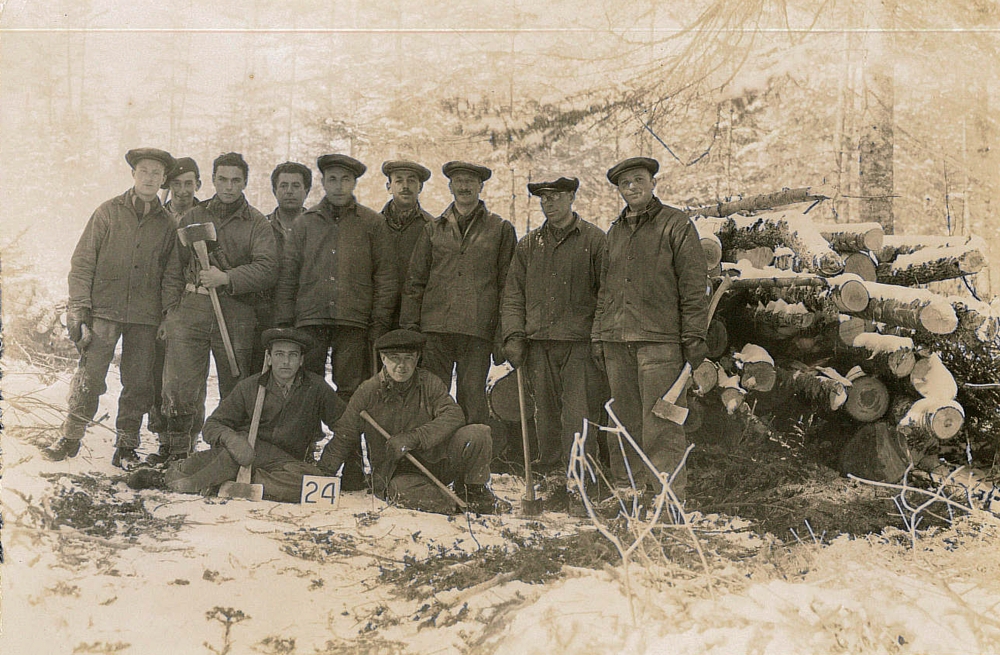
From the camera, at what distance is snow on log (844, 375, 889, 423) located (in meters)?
3.35

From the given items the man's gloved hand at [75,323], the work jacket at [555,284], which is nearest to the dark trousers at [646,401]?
the work jacket at [555,284]

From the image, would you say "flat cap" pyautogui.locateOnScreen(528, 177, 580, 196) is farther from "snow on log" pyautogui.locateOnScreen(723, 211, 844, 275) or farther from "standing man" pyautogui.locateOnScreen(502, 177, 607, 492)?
"snow on log" pyautogui.locateOnScreen(723, 211, 844, 275)

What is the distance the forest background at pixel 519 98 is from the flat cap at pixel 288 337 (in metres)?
0.65

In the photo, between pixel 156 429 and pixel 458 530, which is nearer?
pixel 458 530

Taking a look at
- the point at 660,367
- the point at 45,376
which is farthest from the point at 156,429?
the point at 660,367

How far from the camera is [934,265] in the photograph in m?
3.49

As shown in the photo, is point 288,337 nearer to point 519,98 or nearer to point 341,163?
point 341,163

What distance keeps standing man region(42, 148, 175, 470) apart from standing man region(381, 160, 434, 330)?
1086mm

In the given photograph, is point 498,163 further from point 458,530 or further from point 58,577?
point 58,577

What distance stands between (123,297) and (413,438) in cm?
160

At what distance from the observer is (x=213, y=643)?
119 inches

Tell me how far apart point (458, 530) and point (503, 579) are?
0.31m

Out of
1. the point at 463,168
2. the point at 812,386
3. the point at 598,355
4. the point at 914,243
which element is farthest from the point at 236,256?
the point at 914,243

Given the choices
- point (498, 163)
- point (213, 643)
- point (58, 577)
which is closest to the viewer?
point (213, 643)
